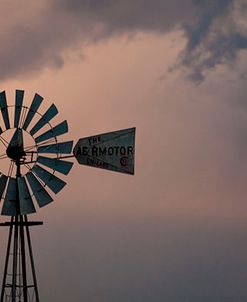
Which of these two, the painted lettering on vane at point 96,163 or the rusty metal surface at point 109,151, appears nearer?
the rusty metal surface at point 109,151

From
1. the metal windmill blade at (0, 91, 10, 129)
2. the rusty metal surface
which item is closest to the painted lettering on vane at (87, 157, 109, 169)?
the rusty metal surface

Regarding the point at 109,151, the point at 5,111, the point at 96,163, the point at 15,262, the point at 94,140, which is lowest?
the point at 15,262

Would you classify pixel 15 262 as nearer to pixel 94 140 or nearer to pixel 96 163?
pixel 96 163

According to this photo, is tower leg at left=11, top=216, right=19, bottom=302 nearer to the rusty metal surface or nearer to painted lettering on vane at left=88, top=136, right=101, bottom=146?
the rusty metal surface

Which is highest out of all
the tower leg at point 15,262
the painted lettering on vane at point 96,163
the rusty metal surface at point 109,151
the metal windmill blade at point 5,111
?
the metal windmill blade at point 5,111

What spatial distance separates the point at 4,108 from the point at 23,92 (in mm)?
840

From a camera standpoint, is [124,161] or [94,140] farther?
[94,140]

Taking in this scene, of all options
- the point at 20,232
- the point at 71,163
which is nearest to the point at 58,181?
the point at 71,163

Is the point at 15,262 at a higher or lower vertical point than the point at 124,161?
lower

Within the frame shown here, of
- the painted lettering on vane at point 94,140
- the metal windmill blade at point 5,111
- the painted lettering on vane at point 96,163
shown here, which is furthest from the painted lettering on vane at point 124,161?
the metal windmill blade at point 5,111

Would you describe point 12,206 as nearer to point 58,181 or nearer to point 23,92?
point 58,181

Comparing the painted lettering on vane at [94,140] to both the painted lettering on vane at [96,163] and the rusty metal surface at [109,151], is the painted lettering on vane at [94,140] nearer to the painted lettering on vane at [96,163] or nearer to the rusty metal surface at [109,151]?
the rusty metal surface at [109,151]

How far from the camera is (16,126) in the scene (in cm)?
2173

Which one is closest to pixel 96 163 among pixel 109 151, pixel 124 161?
pixel 109 151
